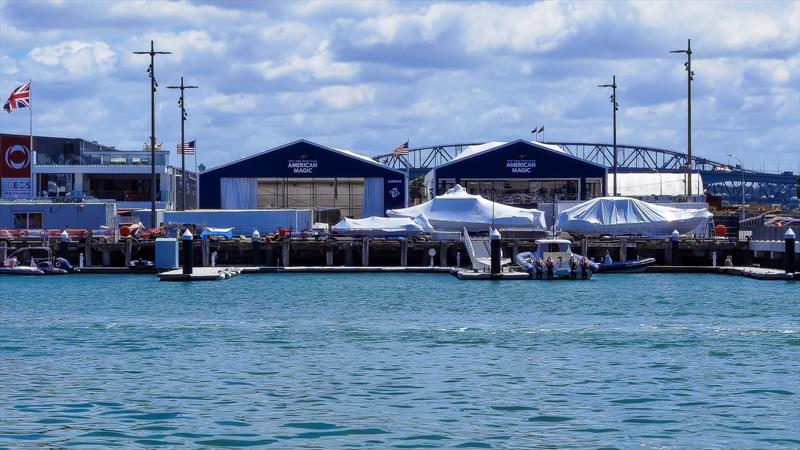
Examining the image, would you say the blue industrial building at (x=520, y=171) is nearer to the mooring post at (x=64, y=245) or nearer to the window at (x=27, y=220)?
the window at (x=27, y=220)

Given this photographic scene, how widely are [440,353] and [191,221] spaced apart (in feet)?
189

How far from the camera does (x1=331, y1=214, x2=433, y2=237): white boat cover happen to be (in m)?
91.2

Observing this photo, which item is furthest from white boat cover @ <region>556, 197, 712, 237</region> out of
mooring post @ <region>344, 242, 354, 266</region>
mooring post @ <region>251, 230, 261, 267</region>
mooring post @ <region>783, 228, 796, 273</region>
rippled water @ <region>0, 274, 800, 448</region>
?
rippled water @ <region>0, 274, 800, 448</region>

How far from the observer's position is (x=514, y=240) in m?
92.5

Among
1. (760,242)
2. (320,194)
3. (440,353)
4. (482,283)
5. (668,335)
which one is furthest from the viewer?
(320,194)

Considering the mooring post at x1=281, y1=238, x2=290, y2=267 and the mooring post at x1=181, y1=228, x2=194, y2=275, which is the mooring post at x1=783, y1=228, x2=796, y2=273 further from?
the mooring post at x1=181, y1=228, x2=194, y2=275

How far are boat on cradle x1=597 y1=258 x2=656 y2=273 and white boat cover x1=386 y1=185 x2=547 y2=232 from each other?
28.4ft

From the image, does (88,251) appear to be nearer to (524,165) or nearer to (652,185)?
(524,165)

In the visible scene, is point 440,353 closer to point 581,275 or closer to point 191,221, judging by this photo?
point 581,275

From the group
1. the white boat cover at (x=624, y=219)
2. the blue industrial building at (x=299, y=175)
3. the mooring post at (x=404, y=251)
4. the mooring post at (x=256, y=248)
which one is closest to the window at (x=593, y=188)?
the blue industrial building at (x=299, y=175)

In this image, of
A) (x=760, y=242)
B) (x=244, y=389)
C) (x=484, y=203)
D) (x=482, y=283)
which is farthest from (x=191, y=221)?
(x=244, y=389)

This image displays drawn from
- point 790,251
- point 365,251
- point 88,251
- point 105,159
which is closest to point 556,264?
point 790,251

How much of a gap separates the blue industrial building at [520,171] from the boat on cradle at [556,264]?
32857 millimetres

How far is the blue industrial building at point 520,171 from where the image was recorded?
113812 millimetres
